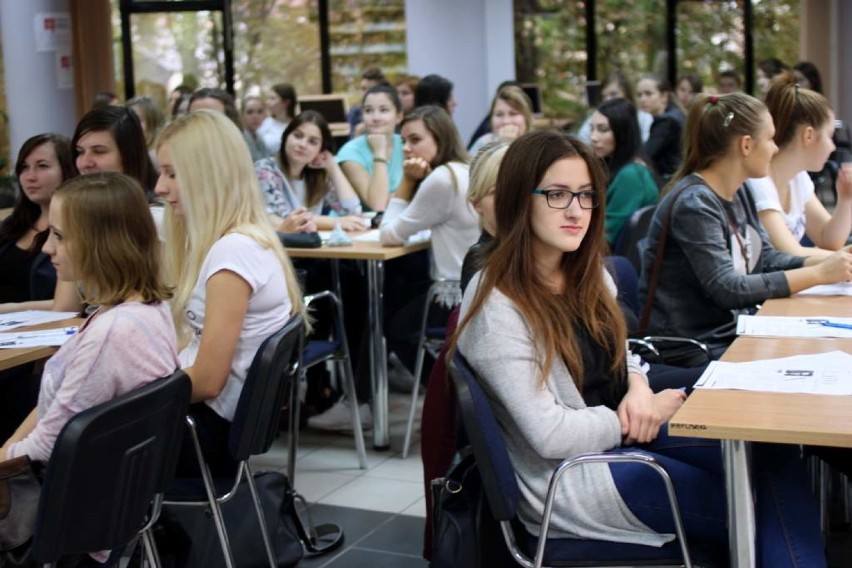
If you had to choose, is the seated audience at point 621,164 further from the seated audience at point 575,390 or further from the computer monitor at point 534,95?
the computer monitor at point 534,95

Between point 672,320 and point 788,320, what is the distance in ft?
1.49

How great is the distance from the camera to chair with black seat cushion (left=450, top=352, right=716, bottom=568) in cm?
211

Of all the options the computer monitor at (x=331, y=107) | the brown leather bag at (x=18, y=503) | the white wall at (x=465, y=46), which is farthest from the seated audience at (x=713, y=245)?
the white wall at (x=465, y=46)

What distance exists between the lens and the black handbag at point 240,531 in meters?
2.88

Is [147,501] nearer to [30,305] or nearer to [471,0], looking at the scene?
[30,305]

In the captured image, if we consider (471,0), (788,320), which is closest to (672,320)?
(788,320)

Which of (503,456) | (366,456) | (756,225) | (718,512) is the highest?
(756,225)

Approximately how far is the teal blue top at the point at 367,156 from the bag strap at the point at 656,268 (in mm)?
2939

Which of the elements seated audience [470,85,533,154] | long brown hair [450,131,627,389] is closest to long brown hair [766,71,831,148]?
long brown hair [450,131,627,389]

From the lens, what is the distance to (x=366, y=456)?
4.41 metres

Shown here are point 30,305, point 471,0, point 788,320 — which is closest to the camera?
point 788,320

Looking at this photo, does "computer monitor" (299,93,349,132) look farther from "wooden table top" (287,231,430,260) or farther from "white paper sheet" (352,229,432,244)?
"wooden table top" (287,231,430,260)

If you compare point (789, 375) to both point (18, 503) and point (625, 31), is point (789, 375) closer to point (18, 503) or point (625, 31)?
point (18, 503)

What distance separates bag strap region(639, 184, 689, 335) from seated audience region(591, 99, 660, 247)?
1.57m
